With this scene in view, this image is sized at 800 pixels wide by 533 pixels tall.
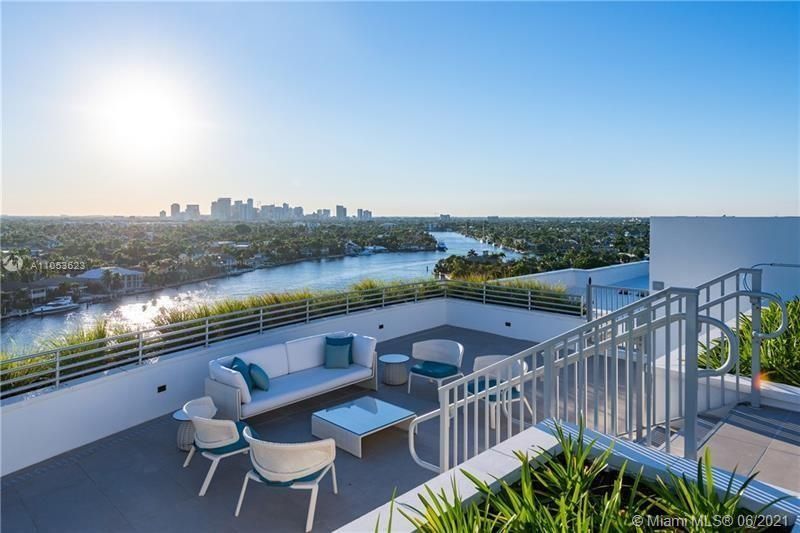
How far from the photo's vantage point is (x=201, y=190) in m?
19.4

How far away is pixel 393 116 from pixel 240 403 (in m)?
9.18

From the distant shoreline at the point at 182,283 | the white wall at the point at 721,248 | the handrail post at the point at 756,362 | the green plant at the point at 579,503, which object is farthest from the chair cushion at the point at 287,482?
the distant shoreline at the point at 182,283

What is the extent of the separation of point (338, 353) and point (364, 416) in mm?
1616

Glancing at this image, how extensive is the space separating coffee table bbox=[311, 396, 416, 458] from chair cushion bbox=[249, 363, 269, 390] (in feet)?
2.96

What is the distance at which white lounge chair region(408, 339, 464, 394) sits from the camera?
696 centimetres

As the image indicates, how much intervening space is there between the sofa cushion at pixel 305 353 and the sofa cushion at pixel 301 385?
95mm

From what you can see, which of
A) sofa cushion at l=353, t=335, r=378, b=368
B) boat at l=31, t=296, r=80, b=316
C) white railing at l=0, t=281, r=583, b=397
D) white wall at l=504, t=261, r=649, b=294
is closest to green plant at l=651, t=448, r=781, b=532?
sofa cushion at l=353, t=335, r=378, b=368

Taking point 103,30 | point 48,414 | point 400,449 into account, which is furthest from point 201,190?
point 400,449

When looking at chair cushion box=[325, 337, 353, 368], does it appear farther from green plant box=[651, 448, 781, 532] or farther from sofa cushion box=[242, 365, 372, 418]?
green plant box=[651, 448, 781, 532]

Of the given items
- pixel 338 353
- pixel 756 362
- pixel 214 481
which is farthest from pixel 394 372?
pixel 756 362

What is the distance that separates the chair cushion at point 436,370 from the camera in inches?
273

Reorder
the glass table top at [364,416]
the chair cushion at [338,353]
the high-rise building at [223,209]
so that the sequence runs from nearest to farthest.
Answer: the glass table top at [364,416]
the chair cushion at [338,353]
the high-rise building at [223,209]

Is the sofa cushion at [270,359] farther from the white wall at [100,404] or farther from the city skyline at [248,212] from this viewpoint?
the city skyline at [248,212]

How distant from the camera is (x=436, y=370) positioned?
23.2 feet
